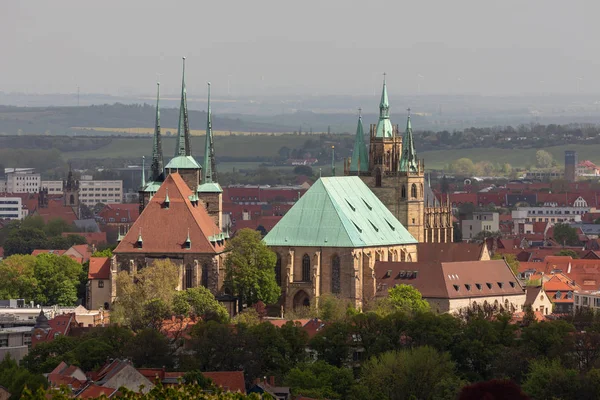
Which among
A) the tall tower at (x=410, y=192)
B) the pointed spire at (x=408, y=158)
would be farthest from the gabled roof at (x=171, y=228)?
the pointed spire at (x=408, y=158)

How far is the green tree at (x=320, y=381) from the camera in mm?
87625

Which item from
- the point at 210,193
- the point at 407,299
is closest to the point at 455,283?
the point at 407,299

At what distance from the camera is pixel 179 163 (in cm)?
13475

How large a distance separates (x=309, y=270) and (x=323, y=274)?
92 cm

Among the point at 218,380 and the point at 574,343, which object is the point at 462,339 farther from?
the point at 218,380

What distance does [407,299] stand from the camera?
121 m

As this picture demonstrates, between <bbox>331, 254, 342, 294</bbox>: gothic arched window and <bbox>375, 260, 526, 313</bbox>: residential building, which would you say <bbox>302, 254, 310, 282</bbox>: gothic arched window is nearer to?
<bbox>331, 254, 342, 294</bbox>: gothic arched window

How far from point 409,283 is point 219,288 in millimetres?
10806

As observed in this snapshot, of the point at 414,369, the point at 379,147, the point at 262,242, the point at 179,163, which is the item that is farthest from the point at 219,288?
the point at 414,369

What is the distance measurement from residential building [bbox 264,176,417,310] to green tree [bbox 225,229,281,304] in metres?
2.60

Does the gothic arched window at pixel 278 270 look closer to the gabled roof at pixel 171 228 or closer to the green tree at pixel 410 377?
the gabled roof at pixel 171 228

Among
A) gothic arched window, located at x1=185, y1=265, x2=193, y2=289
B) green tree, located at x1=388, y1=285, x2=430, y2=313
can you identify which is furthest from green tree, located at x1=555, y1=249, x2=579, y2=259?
gothic arched window, located at x1=185, y1=265, x2=193, y2=289

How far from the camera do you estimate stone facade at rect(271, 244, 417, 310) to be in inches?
5027

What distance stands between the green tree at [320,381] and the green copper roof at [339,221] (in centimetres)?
3517
